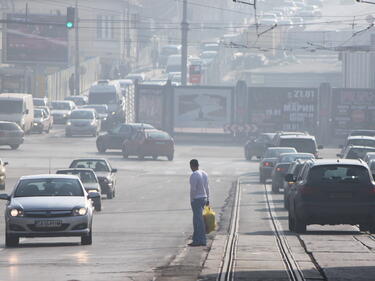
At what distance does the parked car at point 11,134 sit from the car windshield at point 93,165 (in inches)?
795

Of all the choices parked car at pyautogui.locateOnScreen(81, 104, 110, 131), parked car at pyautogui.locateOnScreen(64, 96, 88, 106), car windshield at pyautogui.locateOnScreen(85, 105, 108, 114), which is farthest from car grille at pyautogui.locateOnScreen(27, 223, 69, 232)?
parked car at pyautogui.locateOnScreen(64, 96, 88, 106)

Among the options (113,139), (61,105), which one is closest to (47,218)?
(113,139)

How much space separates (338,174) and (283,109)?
183ft

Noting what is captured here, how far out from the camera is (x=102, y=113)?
276 ft

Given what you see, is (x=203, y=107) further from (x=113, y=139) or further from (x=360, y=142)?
(x=360, y=142)

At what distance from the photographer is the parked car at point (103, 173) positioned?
38.8 meters

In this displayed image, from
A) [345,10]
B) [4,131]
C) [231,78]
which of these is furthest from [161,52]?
[4,131]

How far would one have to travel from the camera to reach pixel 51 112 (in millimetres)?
87500

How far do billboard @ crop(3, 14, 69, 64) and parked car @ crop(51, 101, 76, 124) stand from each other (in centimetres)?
1409

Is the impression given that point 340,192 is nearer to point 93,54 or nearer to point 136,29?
point 93,54

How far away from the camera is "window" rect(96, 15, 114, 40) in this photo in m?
136

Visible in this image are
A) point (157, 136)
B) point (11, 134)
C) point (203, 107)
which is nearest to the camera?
point (157, 136)

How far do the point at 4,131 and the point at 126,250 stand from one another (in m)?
41.9

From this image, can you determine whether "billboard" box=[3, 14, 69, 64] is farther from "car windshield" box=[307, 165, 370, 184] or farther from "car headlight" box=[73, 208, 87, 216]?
"car headlight" box=[73, 208, 87, 216]
